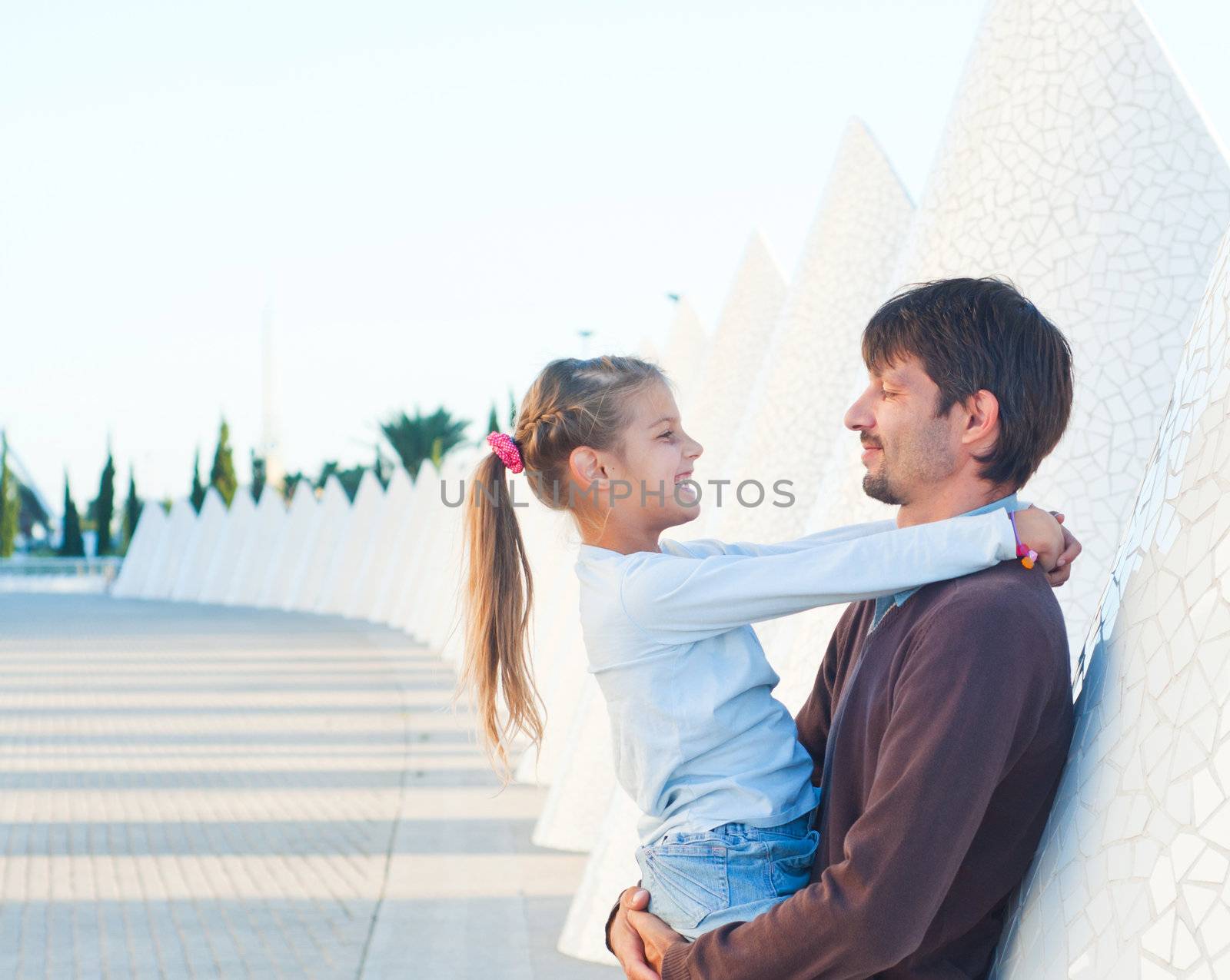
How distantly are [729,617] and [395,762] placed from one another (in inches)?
322

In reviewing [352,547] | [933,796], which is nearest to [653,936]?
[933,796]

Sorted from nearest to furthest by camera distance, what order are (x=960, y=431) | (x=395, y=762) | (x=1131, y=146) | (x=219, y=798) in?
(x=960, y=431) → (x=1131, y=146) → (x=219, y=798) → (x=395, y=762)

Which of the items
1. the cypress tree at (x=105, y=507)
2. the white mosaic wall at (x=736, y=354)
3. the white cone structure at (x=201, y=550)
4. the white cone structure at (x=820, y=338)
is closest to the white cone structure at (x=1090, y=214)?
the white cone structure at (x=820, y=338)

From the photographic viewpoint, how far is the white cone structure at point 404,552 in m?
23.1

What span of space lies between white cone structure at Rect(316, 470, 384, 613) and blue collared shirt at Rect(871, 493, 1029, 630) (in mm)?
24542

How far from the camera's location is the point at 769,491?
22.4 feet

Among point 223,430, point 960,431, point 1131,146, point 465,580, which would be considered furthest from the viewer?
point 223,430

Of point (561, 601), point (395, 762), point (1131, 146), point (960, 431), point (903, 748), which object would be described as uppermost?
point (1131, 146)

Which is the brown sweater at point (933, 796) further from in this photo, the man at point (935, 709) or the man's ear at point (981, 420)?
the man's ear at point (981, 420)

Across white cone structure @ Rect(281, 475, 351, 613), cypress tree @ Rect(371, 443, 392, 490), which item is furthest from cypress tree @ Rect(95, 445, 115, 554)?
white cone structure @ Rect(281, 475, 351, 613)

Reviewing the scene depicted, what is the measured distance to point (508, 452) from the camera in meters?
2.79

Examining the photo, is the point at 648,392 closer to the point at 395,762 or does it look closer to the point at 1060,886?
the point at 1060,886

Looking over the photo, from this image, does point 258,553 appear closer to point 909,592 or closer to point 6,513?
point 6,513

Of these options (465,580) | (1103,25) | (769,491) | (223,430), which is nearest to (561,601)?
(769,491)
